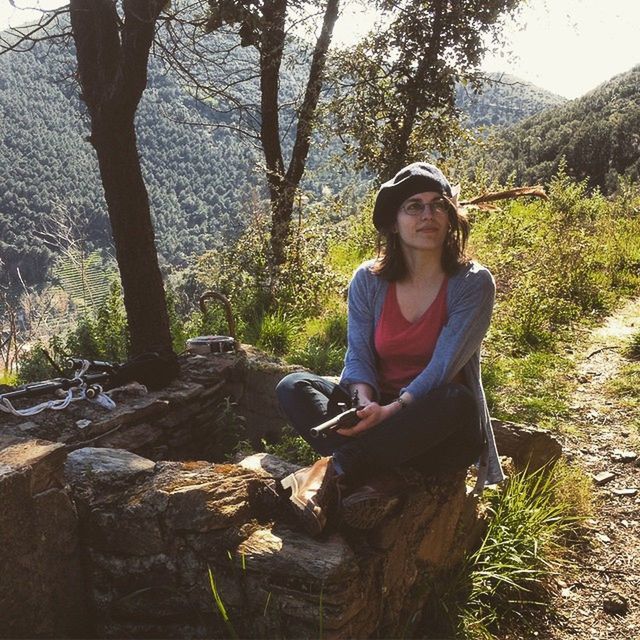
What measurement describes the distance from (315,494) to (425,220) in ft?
3.97

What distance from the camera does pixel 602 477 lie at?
416 cm

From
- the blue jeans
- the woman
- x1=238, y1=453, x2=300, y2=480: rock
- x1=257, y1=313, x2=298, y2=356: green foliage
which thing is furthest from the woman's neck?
x1=257, y1=313, x2=298, y2=356: green foliage

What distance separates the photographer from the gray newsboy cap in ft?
9.24

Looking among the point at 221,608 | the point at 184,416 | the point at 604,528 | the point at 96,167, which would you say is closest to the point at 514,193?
the point at 604,528

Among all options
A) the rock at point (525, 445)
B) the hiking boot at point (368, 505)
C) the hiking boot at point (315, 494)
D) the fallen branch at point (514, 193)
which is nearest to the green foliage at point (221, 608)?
the hiking boot at point (315, 494)

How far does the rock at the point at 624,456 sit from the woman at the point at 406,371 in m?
1.84

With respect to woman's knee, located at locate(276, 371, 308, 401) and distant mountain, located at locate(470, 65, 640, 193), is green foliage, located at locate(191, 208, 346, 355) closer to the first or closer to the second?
woman's knee, located at locate(276, 371, 308, 401)

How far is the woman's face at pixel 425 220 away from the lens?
9.30 ft

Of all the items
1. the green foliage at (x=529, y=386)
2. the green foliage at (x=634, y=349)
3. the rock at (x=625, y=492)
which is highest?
the green foliage at (x=634, y=349)

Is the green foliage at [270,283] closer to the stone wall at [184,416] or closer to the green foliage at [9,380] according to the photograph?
the stone wall at [184,416]

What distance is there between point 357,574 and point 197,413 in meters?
2.47

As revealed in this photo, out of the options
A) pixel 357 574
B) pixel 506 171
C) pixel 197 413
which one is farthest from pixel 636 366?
pixel 506 171

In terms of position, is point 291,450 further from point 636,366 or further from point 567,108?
point 567,108

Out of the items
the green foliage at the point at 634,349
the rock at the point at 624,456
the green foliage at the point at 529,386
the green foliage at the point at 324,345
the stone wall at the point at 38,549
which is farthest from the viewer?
the green foliage at the point at 634,349
